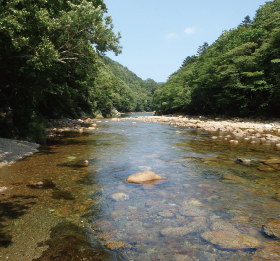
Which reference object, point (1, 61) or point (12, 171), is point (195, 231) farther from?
point (1, 61)

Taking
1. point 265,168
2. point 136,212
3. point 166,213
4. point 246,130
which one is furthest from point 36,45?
point 246,130

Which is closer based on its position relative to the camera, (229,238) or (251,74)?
(229,238)

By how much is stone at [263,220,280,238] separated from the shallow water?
0.10m

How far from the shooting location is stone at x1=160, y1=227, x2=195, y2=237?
11.9 feet

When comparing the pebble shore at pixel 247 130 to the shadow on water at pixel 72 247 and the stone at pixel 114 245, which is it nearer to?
the stone at pixel 114 245

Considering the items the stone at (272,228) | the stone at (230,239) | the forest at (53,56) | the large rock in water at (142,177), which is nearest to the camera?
the stone at (230,239)

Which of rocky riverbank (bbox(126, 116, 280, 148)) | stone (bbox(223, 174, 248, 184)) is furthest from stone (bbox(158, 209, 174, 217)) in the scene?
rocky riverbank (bbox(126, 116, 280, 148))

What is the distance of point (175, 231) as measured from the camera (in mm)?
3730

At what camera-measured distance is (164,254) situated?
315 cm

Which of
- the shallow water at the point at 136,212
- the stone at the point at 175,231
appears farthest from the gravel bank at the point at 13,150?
the stone at the point at 175,231

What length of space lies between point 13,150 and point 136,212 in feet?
22.1

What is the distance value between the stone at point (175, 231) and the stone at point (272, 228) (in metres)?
1.28

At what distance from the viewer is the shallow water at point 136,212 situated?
320 cm

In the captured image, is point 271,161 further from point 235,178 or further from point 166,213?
point 166,213
